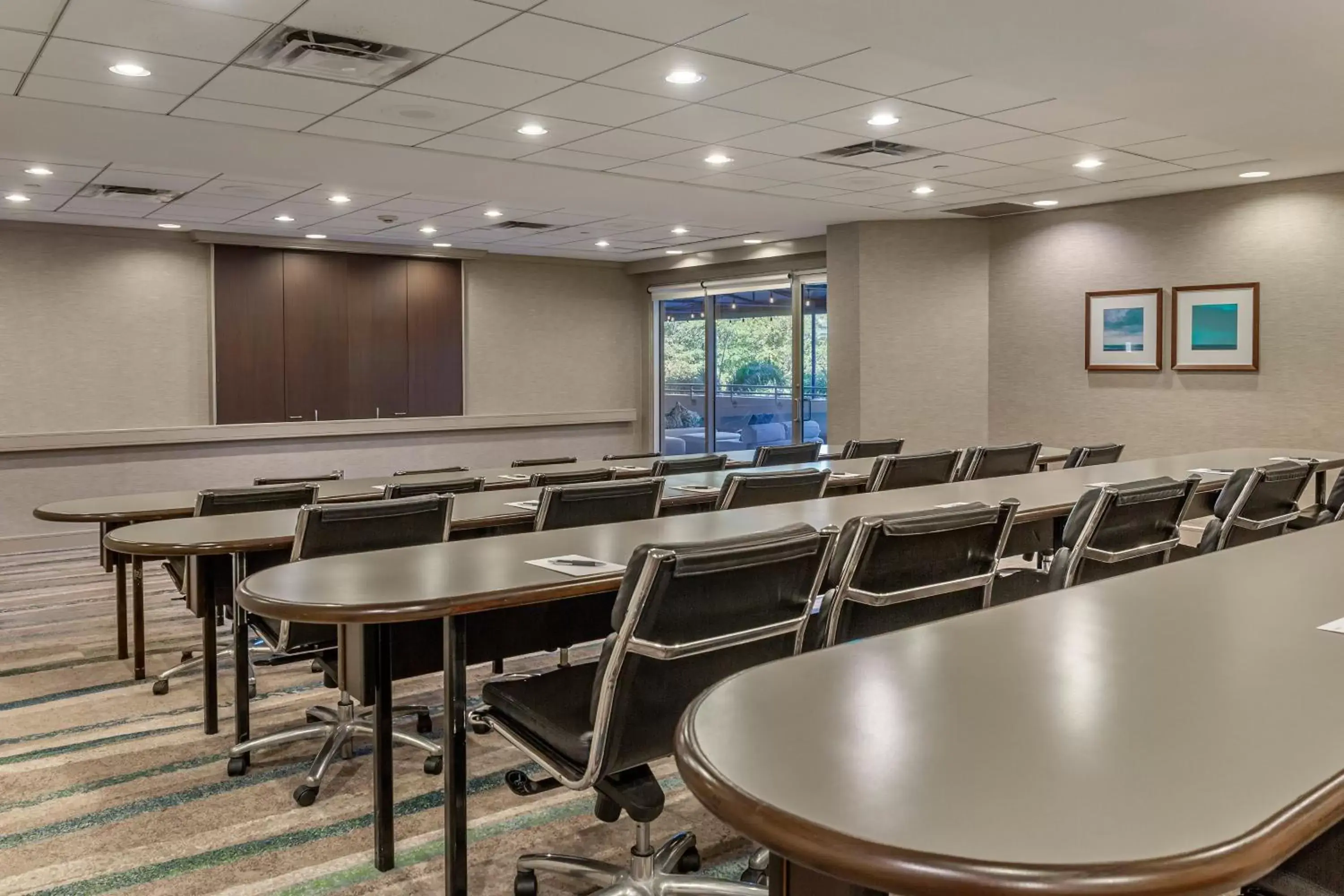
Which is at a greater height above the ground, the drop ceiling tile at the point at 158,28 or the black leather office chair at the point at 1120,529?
the drop ceiling tile at the point at 158,28

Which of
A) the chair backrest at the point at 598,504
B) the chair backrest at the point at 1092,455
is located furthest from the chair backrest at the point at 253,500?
the chair backrest at the point at 1092,455

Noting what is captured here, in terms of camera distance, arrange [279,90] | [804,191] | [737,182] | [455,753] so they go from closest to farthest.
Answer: [455,753]
[279,90]
[737,182]
[804,191]

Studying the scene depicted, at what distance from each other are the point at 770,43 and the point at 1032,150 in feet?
8.33

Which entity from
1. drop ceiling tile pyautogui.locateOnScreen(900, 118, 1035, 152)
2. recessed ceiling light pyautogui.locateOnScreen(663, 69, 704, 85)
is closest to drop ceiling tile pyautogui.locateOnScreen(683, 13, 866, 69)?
recessed ceiling light pyautogui.locateOnScreen(663, 69, 704, 85)

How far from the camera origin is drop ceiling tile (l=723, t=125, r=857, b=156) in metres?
5.23

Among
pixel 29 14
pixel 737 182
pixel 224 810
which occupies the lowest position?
pixel 224 810

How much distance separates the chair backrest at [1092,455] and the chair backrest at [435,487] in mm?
3136

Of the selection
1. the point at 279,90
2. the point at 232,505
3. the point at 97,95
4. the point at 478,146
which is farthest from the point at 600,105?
the point at 232,505

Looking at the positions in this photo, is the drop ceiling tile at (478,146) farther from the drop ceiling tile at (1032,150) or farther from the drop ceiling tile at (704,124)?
the drop ceiling tile at (1032,150)

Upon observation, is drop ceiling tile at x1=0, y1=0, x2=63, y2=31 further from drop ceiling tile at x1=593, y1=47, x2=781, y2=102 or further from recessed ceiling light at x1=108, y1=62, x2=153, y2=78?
drop ceiling tile at x1=593, y1=47, x2=781, y2=102

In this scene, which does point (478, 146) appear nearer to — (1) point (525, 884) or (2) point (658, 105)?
(2) point (658, 105)

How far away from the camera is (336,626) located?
281 cm

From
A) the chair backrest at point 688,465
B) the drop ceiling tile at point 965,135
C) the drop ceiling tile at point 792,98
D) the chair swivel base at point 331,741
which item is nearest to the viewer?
the chair swivel base at point 331,741

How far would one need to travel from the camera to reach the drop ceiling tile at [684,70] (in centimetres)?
400
